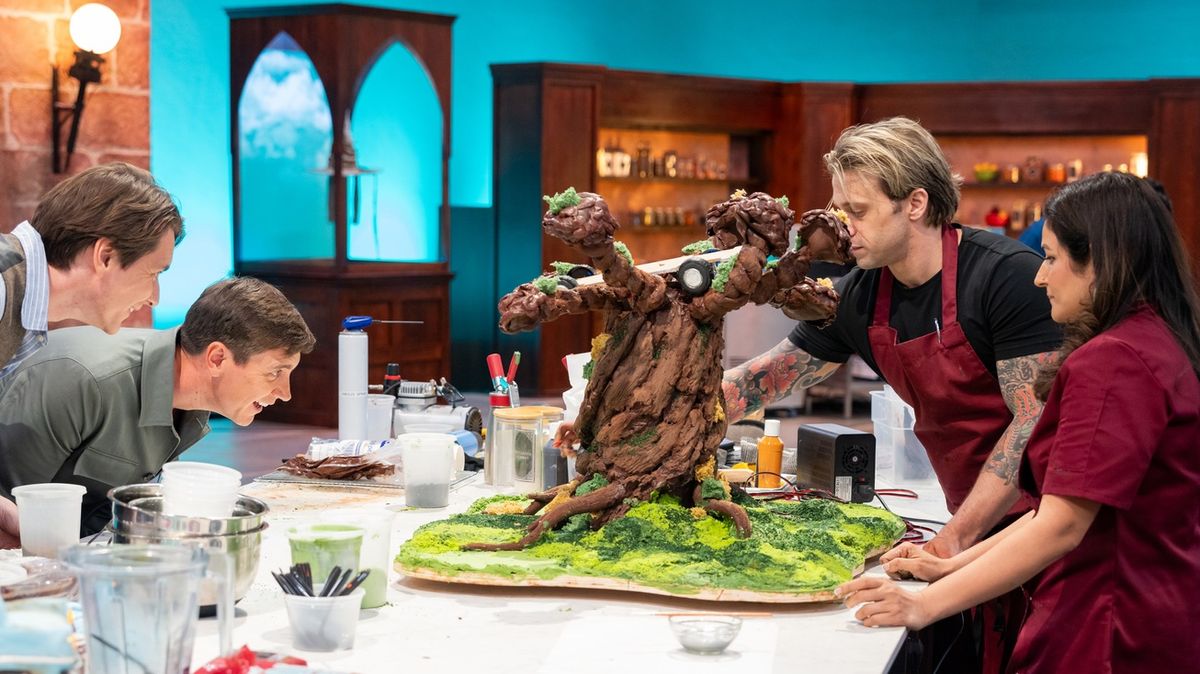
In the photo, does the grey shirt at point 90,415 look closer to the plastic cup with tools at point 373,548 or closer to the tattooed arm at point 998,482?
the plastic cup with tools at point 373,548

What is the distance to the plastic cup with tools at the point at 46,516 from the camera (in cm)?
229

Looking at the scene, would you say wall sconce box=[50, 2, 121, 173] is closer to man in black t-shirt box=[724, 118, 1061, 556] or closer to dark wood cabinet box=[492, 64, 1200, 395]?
man in black t-shirt box=[724, 118, 1061, 556]

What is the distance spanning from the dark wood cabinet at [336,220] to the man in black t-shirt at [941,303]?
623cm

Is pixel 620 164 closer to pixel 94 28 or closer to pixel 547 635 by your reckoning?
pixel 94 28

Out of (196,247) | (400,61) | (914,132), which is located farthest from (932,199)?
→ (196,247)

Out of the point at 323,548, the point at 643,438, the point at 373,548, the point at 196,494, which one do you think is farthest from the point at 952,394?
the point at 196,494

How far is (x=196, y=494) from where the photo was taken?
82.9 inches

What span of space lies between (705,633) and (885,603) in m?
0.35

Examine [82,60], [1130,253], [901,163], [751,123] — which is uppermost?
[751,123]

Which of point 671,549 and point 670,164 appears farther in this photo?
point 670,164

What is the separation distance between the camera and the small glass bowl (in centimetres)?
203

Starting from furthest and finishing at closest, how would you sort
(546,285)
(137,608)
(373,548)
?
1. (546,285)
2. (373,548)
3. (137,608)

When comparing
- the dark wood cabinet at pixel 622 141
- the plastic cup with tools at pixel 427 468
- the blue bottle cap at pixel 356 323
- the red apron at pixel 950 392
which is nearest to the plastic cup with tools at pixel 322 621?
the plastic cup with tools at pixel 427 468

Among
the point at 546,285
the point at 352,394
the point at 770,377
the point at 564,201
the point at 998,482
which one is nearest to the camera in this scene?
the point at 564,201
